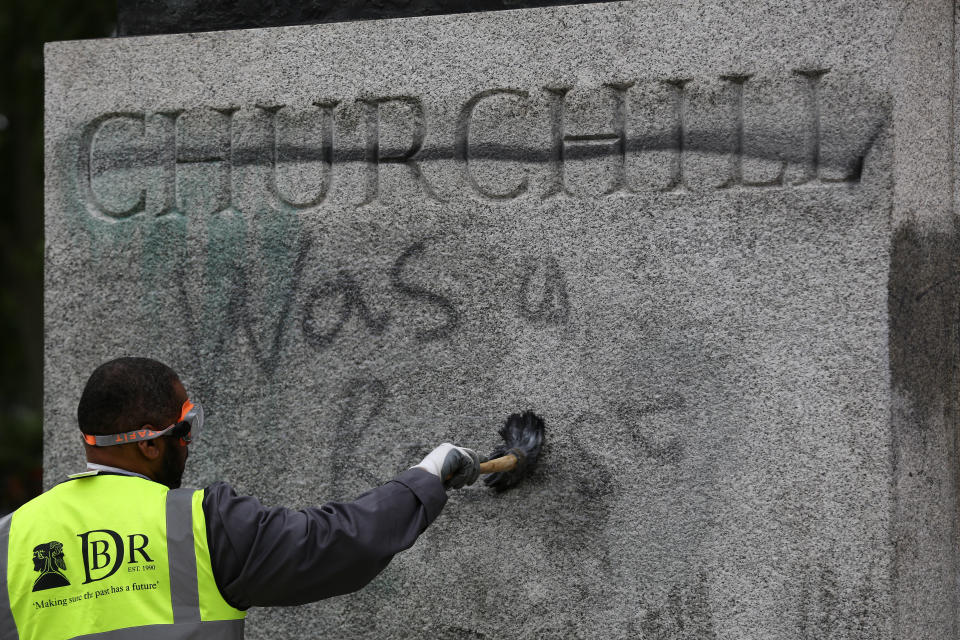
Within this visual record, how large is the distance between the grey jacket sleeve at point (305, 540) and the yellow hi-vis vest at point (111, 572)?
0.05 metres

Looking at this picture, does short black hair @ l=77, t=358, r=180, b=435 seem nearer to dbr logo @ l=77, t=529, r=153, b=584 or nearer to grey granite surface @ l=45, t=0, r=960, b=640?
dbr logo @ l=77, t=529, r=153, b=584

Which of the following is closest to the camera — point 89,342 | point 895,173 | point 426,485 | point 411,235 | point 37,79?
point 426,485

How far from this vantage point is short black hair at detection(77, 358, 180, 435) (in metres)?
2.80

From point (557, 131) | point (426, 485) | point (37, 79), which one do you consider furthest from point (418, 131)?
point (37, 79)

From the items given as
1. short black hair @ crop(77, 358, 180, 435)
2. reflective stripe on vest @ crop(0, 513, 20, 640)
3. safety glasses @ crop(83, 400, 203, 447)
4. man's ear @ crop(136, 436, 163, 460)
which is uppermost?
short black hair @ crop(77, 358, 180, 435)

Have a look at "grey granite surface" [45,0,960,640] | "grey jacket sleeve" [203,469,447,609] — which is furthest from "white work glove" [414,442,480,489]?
"grey granite surface" [45,0,960,640]

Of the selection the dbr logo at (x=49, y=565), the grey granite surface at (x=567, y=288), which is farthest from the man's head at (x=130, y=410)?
the grey granite surface at (x=567, y=288)

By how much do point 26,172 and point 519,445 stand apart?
1210 centimetres

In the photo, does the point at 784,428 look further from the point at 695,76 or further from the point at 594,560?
the point at 695,76

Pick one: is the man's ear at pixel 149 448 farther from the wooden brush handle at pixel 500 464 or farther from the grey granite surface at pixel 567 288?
the grey granite surface at pixel 567 288

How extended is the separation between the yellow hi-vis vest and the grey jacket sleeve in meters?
0.05

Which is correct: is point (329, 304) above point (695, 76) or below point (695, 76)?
below

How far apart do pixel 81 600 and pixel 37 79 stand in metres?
12.1

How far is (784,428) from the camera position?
11.7 feet
